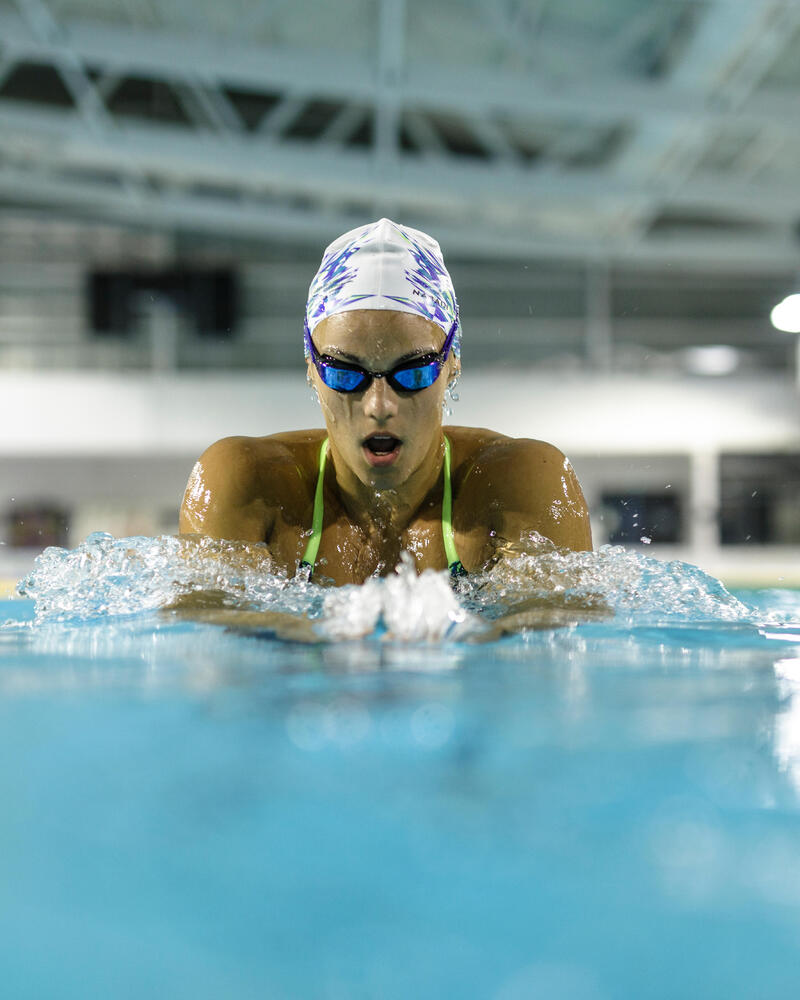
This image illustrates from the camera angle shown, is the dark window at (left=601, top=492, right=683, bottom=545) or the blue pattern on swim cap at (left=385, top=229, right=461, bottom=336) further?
the dark window at (left=601, top=492, right=683, bottom=545)

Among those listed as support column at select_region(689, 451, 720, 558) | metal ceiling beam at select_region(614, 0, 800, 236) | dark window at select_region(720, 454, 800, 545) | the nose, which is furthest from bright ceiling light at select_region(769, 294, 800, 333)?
the nose

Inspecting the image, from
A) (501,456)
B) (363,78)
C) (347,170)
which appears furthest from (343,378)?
(347,170)

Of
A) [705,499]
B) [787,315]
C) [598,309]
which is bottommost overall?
[705,499]

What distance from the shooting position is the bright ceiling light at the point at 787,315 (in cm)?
1378

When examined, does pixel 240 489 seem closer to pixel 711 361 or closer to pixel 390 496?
pixel 390 496

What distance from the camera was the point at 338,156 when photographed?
1072cm

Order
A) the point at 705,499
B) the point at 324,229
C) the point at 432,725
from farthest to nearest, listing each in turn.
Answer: the point at 324,229 → the point at 705,499 → the point at 432,725

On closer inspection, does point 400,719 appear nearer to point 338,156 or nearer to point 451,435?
point 451,435

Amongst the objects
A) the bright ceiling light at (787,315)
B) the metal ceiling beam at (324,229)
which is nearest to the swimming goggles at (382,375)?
the metal ceiling beam at (324,229)

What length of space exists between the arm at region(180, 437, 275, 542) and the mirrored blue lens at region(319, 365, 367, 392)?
357mm

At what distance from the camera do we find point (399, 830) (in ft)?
2.60

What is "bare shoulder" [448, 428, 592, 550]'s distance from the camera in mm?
2424

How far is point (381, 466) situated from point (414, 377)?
26 cm

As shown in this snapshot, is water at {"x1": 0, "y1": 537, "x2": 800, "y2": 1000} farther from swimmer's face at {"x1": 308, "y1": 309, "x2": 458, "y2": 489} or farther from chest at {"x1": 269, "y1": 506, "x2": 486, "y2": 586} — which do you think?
chest at {"x1": 269, "y1": 506, "x2": 486, "y2": 586}
